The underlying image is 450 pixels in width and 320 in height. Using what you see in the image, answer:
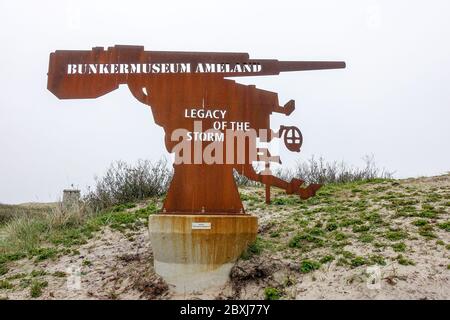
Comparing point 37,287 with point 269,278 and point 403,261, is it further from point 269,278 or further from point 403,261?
point 403,261

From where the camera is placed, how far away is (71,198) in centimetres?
1173

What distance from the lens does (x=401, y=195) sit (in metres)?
9.19

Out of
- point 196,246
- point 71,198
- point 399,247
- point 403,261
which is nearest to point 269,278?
point 196,246

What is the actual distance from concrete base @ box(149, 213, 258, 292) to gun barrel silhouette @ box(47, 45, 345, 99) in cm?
209

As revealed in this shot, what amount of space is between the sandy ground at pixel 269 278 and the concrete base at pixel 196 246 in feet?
0.51

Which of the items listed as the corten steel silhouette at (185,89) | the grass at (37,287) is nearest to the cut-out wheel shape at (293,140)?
the corten steel silhouette at (185,89)

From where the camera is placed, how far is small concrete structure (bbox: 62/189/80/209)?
36.3 ft

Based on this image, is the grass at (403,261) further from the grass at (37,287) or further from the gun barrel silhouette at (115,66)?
the grass at (37,287)

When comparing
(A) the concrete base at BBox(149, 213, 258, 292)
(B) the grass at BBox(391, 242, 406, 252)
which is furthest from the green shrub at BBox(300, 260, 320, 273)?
(B) the grass at BBox(391, 242, 406, 252)

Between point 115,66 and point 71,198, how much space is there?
5623mm

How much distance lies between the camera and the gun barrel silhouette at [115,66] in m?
7.04

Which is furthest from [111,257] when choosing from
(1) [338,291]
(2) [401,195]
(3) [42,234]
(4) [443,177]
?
(4) [443,177]
